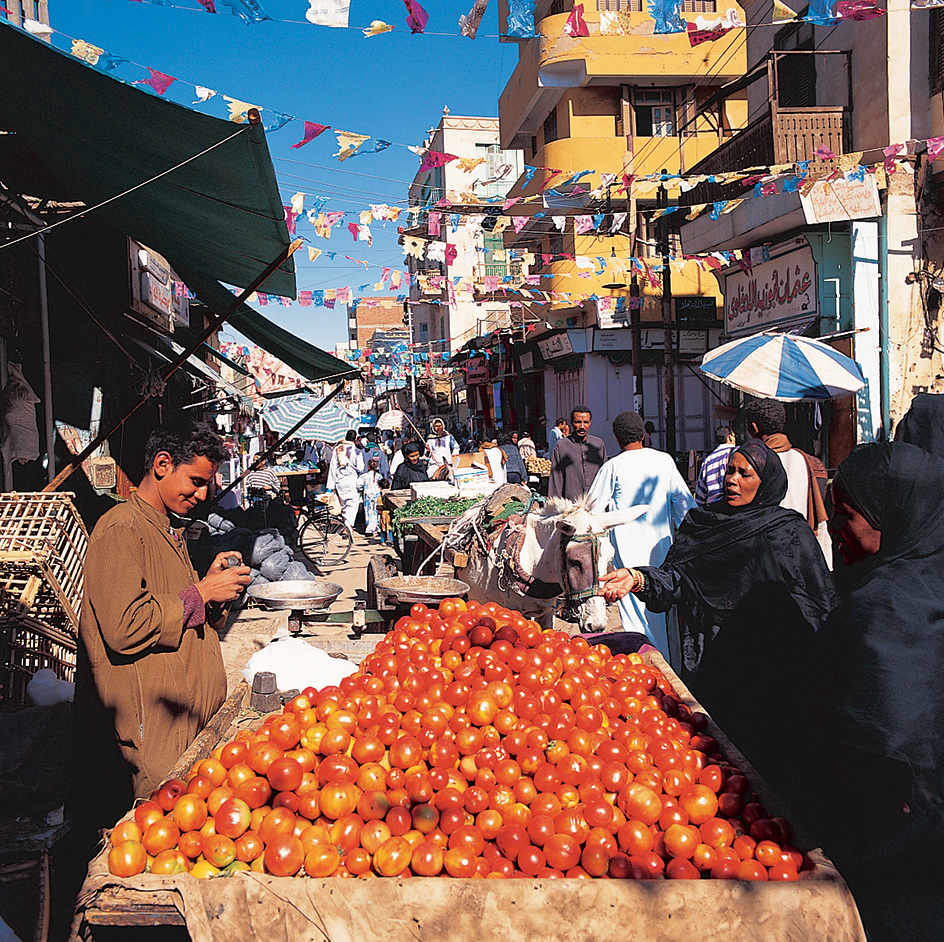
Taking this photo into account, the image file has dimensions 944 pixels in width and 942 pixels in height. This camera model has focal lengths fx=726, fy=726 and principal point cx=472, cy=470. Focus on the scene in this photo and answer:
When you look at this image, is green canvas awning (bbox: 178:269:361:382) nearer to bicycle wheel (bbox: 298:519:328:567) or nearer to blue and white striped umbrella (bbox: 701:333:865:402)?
bicycle wheel (bbox: 298:519:328:567)

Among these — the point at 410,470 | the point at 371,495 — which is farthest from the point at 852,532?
the point at 371,495

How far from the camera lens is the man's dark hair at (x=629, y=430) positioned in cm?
544

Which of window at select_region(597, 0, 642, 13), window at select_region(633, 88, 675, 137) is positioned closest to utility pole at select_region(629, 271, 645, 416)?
window at select_region(633, 88, 675, 137)

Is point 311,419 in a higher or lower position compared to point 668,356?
lower

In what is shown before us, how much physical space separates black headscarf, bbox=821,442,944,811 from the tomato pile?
412 millimetres

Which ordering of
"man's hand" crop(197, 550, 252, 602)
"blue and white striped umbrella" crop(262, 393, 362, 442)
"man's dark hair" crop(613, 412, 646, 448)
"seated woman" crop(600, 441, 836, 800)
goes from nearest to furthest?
"man's hand" crop(197, 550, 252, 602)
"seated woman" crop(600, 441, 836, 800)
"man's dark hair" crop(613, 412, 646, 448)
"blue and white striped umbrella" crop(262, 393, 362, 442)

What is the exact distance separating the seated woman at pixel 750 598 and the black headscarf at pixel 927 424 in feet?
3.33

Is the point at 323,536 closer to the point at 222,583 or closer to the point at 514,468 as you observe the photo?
the point at 514,468

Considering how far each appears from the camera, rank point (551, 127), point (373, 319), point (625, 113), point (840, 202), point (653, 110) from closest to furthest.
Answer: point (840, 202) < point (625, 113) < point (653, 110) < point (551, 127) < point (373, 319)

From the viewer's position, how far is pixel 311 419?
11984 millimetres

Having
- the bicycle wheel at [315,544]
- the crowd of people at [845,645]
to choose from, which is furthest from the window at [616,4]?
the crowd of people at [845,645]

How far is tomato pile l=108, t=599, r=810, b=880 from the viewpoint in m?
1.82

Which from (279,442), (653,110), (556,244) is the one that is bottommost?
(279,442)

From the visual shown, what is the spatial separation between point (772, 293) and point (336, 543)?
9.57 meters
